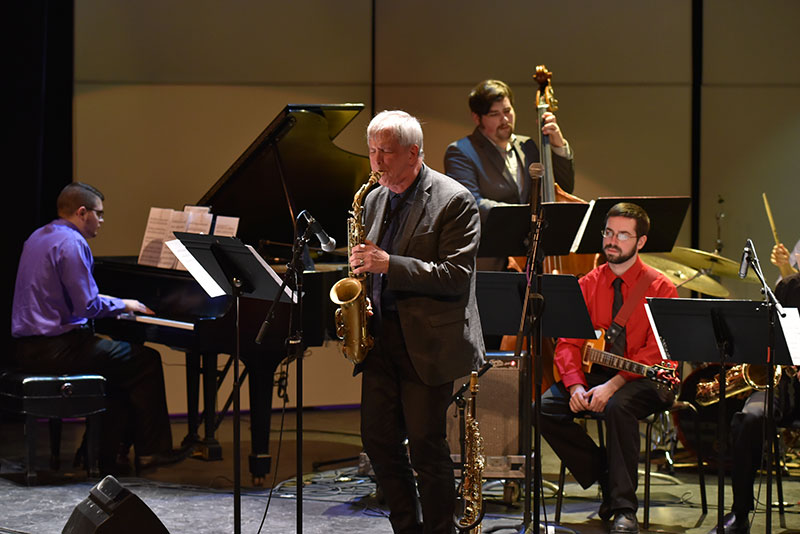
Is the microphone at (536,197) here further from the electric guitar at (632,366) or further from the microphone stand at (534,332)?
the electric guitar at (632,366)

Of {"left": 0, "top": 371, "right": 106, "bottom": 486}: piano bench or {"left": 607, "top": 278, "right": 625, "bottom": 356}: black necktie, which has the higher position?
{"left": 607, "top": 278, "right": 625, "bottom": 356}: black necktie

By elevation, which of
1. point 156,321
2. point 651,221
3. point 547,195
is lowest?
point 156,321

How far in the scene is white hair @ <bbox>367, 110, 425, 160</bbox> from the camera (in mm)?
3525

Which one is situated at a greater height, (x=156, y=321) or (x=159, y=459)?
(x=156, y=321)

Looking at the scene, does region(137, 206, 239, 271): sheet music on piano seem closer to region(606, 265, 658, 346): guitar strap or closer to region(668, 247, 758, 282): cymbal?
region(606, 265, 658, 346): guitar strap

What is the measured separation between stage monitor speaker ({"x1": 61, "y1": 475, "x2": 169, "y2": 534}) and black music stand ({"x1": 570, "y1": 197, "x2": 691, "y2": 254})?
2418 mm

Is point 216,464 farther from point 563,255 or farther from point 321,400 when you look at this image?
point 563,255

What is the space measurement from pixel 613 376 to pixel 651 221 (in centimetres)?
79

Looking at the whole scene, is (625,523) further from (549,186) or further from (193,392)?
(193,392)

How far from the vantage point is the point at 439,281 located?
11.3 feet

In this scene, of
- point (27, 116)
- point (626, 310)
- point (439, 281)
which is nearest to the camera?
point (439, 281)

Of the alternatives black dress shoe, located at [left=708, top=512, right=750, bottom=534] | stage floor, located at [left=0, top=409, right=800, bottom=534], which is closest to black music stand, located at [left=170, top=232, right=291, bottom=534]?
stage floor, located at [left=0, top=409, right=800, bottom=534]

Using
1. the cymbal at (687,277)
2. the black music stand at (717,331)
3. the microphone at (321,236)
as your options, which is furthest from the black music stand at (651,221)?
the microphone at (321,236)

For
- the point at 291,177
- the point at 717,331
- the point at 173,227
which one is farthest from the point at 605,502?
the point at 173,227
